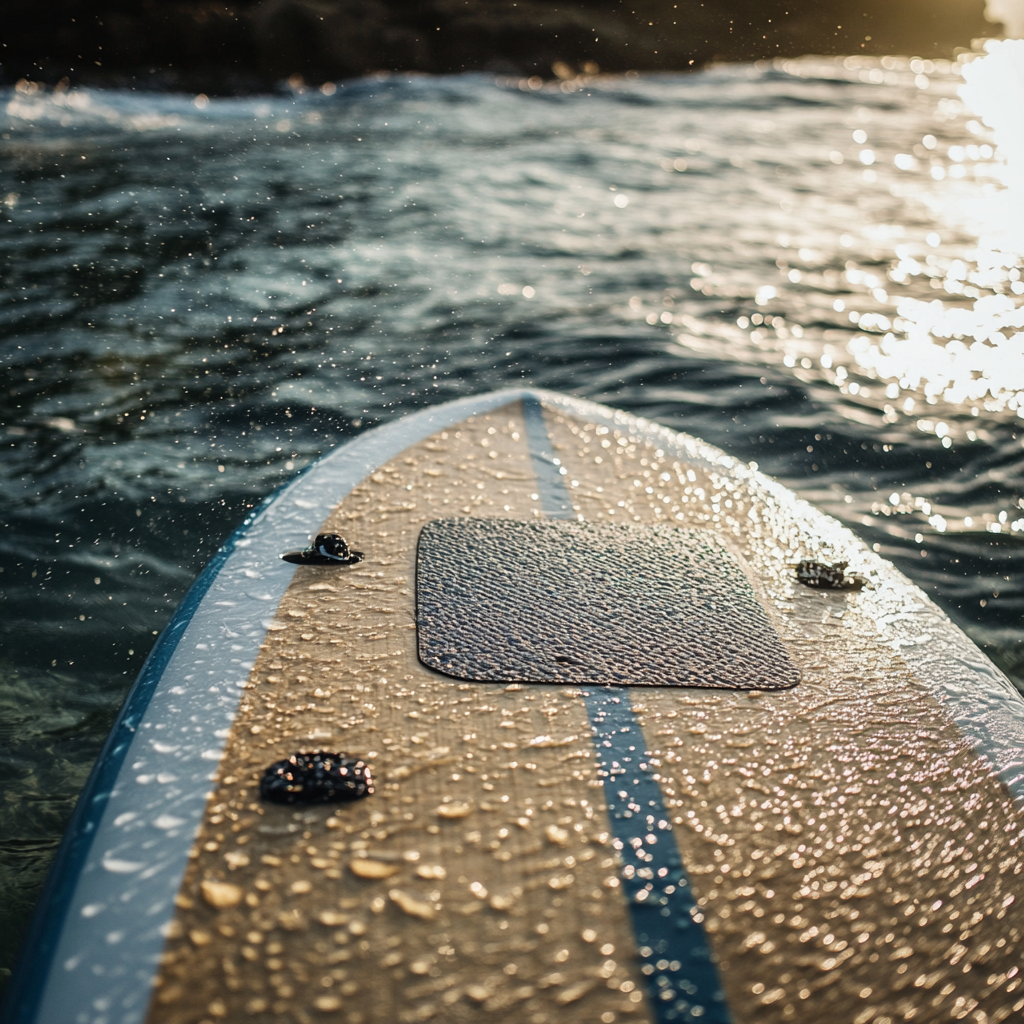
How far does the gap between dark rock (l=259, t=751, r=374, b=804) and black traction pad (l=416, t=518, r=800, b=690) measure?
271mm

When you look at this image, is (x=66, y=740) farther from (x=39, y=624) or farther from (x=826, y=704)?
(x=826, y=704)

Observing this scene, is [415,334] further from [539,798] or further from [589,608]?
[539,798]

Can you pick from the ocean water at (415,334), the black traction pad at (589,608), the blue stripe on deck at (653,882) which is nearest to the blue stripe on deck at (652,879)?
the blue stripe on deck at (653,882)

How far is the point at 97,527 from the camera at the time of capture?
2.92 m

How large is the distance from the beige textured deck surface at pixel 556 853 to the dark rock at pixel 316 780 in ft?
0.07

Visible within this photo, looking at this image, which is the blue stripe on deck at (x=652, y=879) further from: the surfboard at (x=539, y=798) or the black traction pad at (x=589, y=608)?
the black traction pad at (x=589, y=608)

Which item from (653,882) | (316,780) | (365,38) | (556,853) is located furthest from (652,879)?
(365,38)

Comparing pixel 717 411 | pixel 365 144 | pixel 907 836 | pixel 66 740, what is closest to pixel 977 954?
pixel 907 836

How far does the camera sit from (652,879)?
1.19m

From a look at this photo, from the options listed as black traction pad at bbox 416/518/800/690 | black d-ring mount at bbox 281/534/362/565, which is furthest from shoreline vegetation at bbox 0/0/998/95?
black traction pad at bbox 416/518/800/690

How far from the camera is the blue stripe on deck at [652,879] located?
107 cm

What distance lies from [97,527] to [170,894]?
206 centimetres

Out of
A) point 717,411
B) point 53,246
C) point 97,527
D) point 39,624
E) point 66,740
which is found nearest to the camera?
point 66,740

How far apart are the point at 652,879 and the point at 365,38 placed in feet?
52.2
